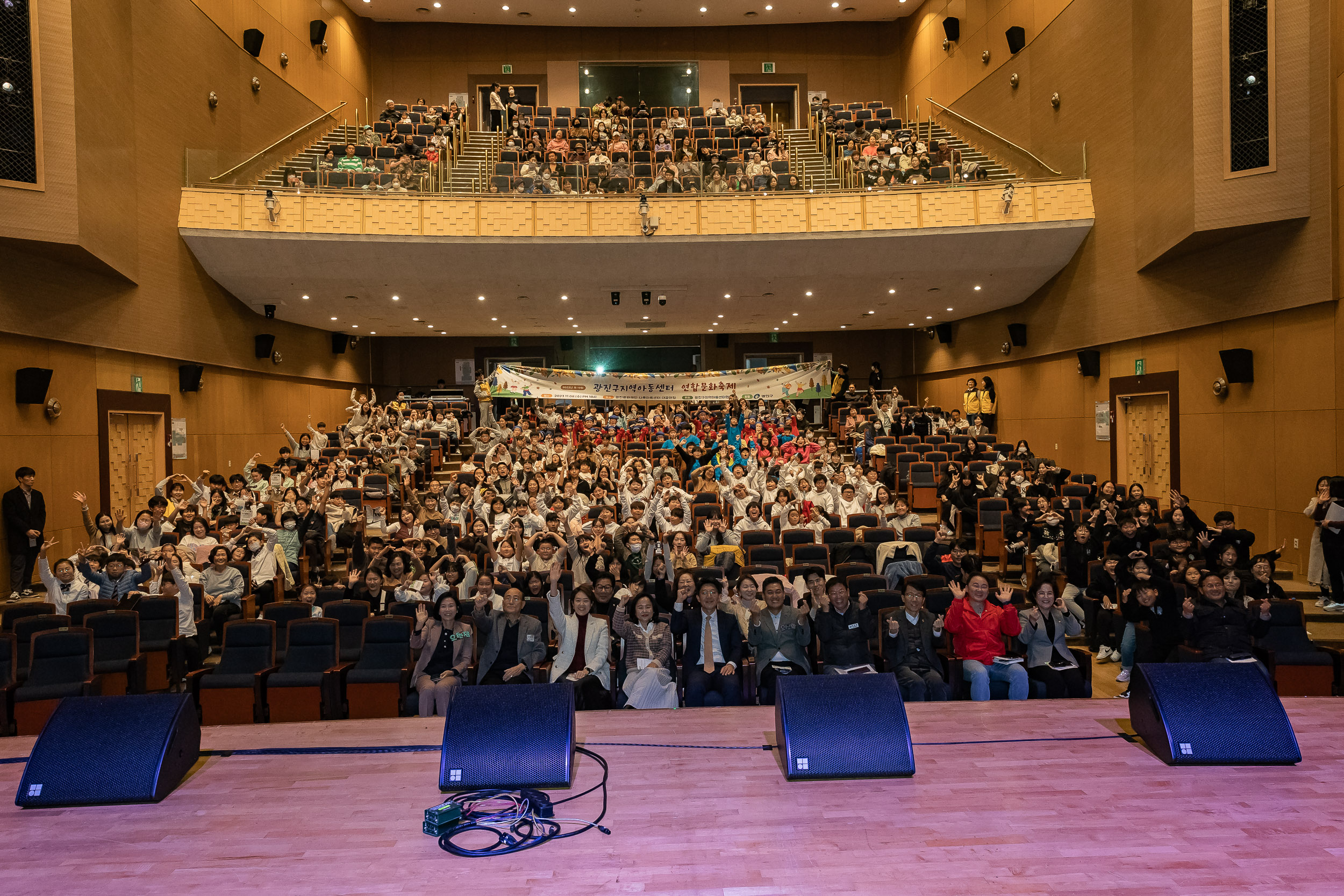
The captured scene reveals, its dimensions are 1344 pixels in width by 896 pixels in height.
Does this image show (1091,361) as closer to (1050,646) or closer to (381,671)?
(1050,646)

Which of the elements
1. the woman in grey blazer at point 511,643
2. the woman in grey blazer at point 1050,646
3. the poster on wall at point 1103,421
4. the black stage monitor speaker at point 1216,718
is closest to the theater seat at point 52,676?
the woman in grey blazer at point 511,643

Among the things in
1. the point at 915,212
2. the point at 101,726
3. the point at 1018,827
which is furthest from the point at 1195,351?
the point at 101,726

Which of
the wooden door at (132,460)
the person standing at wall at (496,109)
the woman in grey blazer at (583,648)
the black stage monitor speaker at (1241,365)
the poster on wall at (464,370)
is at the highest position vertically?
the person standing at wall at (496,109)

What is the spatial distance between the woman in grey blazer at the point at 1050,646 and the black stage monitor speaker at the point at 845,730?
7.63ft

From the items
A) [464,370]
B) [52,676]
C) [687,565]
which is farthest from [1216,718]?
[464,370]

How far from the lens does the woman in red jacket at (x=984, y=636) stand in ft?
15.0

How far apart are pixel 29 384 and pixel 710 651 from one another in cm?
789

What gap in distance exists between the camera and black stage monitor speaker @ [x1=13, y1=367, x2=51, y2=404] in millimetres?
8066

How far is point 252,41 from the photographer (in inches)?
490

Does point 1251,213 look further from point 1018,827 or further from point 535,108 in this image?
point 535,108

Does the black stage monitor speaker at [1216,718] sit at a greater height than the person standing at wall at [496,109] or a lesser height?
lesser

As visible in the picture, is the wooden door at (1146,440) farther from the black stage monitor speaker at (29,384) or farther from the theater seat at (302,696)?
the black stage monitor speaker at (29,384)

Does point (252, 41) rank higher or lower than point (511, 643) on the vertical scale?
higher

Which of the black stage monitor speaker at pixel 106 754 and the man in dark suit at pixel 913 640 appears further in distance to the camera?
the man in dark suit at pixel 913 640
